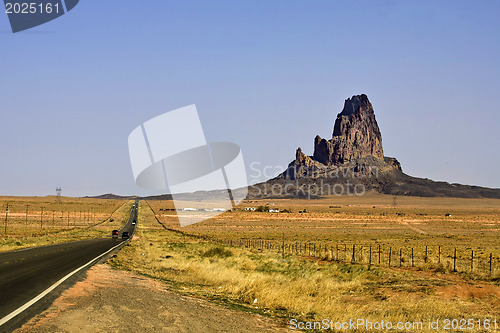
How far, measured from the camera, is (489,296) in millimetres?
20484

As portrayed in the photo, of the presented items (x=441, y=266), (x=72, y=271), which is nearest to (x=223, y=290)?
(x=72, y=271)

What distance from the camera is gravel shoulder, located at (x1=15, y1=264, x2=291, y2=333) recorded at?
10922mm

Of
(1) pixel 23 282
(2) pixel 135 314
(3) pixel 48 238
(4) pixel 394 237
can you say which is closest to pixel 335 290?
(2) pixel 135 314

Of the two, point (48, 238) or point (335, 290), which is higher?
point (335, 290)

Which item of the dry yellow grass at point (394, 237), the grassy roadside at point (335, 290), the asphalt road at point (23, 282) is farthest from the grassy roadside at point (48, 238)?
the dry yellow grass at point (394, 237)

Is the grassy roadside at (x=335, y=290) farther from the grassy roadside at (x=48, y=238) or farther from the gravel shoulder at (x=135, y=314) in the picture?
the grassy roadside at (x=48, y=238)

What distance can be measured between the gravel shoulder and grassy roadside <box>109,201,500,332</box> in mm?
2086

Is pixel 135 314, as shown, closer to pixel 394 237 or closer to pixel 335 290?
pixel 335 290

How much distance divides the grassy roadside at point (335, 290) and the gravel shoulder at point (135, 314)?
6.84 ft

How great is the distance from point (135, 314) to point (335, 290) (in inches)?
474

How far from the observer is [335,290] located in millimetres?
22375

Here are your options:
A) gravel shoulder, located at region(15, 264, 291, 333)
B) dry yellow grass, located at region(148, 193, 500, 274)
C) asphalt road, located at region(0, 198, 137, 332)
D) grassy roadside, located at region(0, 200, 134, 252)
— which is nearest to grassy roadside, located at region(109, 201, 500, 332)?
gravel shoulder, located at region(15, 264, 291, 333)

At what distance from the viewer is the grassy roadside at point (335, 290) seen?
55.5ft

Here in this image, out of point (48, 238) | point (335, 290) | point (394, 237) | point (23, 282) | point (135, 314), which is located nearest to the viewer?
point (135, 314)
